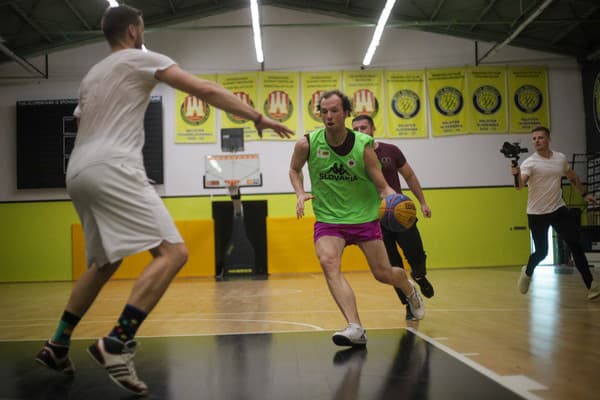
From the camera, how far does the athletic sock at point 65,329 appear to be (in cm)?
288

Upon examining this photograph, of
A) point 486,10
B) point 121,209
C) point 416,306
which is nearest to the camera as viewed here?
point 121,209

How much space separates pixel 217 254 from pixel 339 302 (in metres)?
10.1

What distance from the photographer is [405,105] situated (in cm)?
1526

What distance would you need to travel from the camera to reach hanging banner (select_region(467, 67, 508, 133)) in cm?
1527

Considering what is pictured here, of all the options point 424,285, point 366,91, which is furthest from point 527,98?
point 424,285

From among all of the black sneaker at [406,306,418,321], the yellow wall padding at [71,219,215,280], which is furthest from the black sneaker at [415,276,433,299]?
the yellow wall padding at [71,219,215,280]

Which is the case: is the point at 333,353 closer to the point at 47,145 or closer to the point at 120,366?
the point at 120,366

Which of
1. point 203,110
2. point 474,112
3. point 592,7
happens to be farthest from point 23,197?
point 592,7

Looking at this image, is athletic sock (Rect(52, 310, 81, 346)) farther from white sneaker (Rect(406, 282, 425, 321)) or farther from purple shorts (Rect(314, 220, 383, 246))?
white sneaker (Rect(406, 282, 425, 321))

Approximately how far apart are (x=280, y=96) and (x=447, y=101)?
170 inches

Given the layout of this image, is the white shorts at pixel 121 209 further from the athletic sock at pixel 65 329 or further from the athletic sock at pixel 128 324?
the athletic sock at pixel 65 329

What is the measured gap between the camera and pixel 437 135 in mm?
15242

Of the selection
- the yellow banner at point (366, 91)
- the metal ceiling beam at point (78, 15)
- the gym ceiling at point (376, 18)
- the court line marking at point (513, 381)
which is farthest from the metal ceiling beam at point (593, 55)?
the court line marking at point (513, 381)

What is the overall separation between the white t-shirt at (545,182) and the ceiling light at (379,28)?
5.64 m
